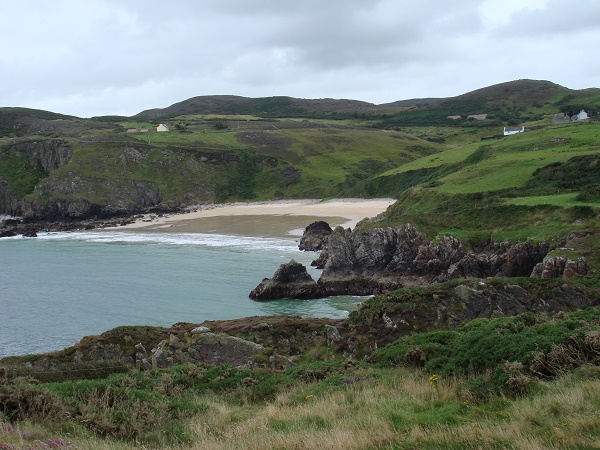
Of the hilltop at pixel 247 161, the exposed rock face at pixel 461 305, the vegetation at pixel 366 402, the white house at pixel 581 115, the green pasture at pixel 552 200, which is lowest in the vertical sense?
the exposed rock face at pixel 461 305

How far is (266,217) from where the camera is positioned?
288 ft

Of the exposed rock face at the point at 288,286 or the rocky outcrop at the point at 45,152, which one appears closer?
the exposed rock face at the point at 288,286

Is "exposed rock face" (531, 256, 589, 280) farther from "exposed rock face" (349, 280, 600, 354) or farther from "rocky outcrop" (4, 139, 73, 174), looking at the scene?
"rocky outcrop" (4, 139, 73, 174)

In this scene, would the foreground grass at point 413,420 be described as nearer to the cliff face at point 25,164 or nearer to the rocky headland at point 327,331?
the rocky headland at point 327,331

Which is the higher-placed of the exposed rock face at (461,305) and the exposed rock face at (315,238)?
the exposed rock face at (461,305)

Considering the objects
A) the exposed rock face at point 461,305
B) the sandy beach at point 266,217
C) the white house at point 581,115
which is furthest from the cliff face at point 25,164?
the white house at point 581,115

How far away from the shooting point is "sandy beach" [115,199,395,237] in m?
74.9

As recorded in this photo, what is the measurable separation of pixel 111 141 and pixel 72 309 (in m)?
96.3

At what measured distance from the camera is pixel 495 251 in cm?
3541

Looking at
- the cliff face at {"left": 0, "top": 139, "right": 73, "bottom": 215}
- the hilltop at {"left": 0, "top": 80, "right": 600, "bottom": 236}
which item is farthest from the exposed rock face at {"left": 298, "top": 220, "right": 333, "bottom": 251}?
the cliff face at {"left": 0, "top": 139, "right": 73, "bottom": 215}

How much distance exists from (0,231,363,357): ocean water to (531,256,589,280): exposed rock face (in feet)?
36.4

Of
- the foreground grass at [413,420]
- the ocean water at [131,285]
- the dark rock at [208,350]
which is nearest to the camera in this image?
the foreground grass at [413,420]

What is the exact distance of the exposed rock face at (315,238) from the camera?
5783 centimetres

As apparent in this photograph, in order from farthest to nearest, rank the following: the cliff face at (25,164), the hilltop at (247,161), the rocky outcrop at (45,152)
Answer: the rocky outcrop at (45,152), the cliff face at (25,164), the hilltop at (247,161)
